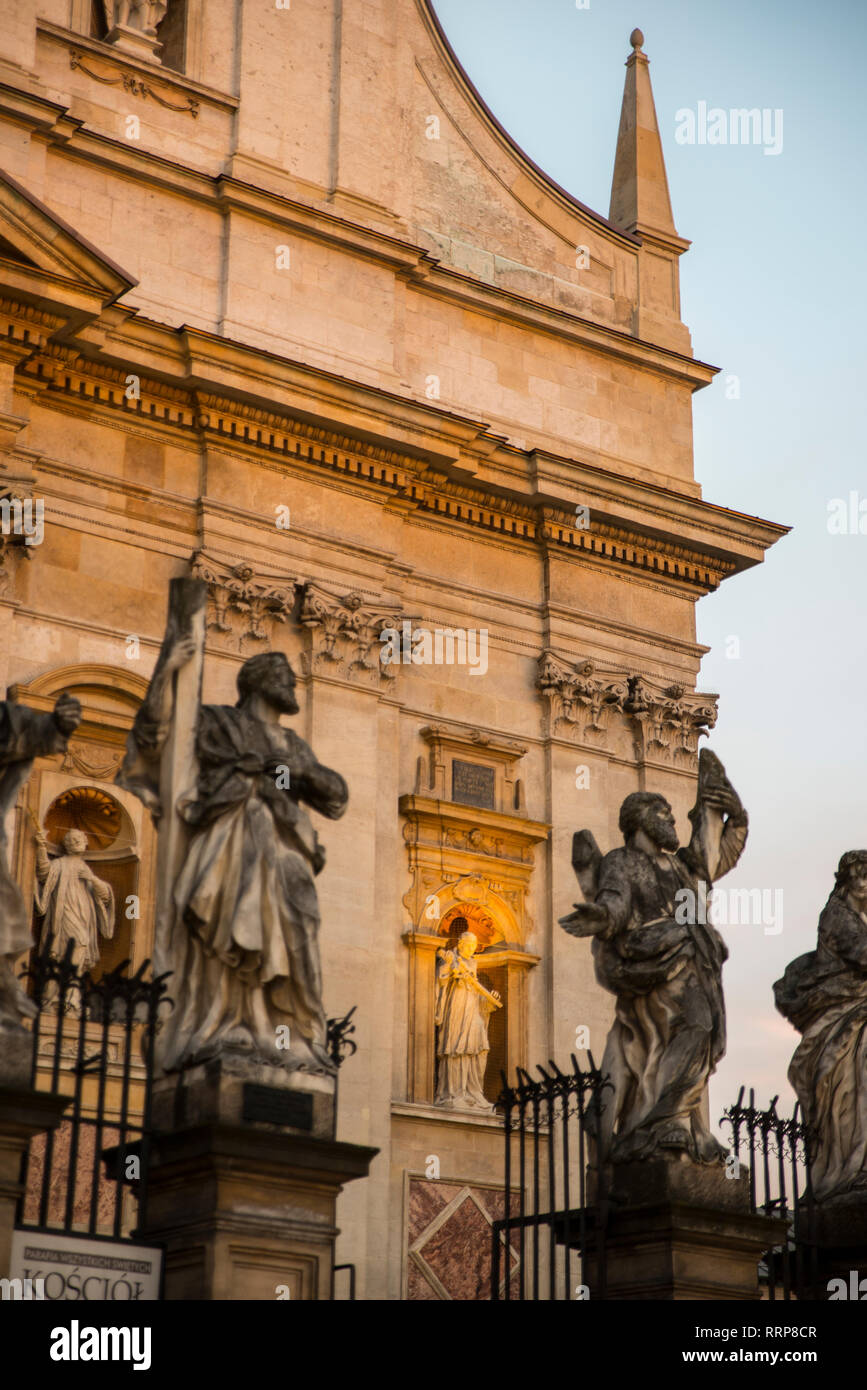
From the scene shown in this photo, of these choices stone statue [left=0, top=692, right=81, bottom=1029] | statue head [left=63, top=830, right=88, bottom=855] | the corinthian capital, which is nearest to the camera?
stone statue [left=0, top=692, right=81, bottom=1029]

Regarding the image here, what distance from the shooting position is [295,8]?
20.5 metres

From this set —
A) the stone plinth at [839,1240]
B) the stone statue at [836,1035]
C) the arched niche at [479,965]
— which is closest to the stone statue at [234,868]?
the stone statue at [836,1035]

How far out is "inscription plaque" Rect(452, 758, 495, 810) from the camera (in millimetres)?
19734

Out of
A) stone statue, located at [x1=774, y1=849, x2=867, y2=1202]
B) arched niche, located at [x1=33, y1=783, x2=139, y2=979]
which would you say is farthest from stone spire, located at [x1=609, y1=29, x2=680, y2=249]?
stone statue, located at [x1=774, y1=849, x2=867, y2=1202]

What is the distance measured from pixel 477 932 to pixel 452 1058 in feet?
4.72

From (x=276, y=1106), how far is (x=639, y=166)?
51.7 feet

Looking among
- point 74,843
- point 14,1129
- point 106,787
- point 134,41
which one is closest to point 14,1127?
point 14,1129

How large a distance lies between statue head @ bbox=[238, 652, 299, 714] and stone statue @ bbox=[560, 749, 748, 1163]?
2157 millimetres

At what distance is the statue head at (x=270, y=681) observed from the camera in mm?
11125

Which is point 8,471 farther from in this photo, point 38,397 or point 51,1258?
point 51,1258

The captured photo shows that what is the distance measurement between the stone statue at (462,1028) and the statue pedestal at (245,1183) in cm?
844

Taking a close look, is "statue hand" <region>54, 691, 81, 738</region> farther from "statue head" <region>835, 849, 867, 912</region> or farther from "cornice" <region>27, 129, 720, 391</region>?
"cornice" <region>27, 129, 720, 391</region>
